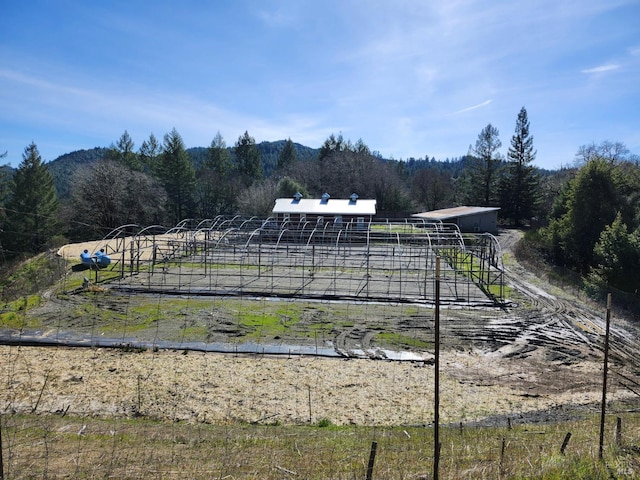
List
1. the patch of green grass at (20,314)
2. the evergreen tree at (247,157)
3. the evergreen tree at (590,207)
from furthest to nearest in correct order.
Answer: the evergreen tree at (247,157), the evergreen tree at (590,207), the patch of green grass at (20,314)

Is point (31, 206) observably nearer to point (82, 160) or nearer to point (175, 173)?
point (175, 173)

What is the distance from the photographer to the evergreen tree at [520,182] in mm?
51188

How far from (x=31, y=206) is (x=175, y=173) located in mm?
15684

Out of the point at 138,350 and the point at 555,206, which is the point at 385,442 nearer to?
the point at 138,350

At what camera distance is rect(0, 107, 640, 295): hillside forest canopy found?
28031mm

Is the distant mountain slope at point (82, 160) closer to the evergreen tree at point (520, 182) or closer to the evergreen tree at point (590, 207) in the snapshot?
the evergreen tree at point (520, 182)

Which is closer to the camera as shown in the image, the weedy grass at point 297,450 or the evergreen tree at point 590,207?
the weedy grass at point 297,450

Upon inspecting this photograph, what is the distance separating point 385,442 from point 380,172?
49.9m

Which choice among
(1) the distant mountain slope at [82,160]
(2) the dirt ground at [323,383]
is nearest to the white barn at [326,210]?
(2) the dirt ground at [323,383]

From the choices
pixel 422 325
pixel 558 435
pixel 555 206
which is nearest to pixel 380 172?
pixel 555 206

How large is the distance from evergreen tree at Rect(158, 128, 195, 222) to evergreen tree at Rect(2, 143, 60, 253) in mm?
12767

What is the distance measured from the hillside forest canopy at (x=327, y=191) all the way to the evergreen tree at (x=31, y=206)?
88 mm

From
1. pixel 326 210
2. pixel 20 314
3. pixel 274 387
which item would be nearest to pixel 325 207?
pixel 326 210

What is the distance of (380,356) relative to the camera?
40.4 feet
